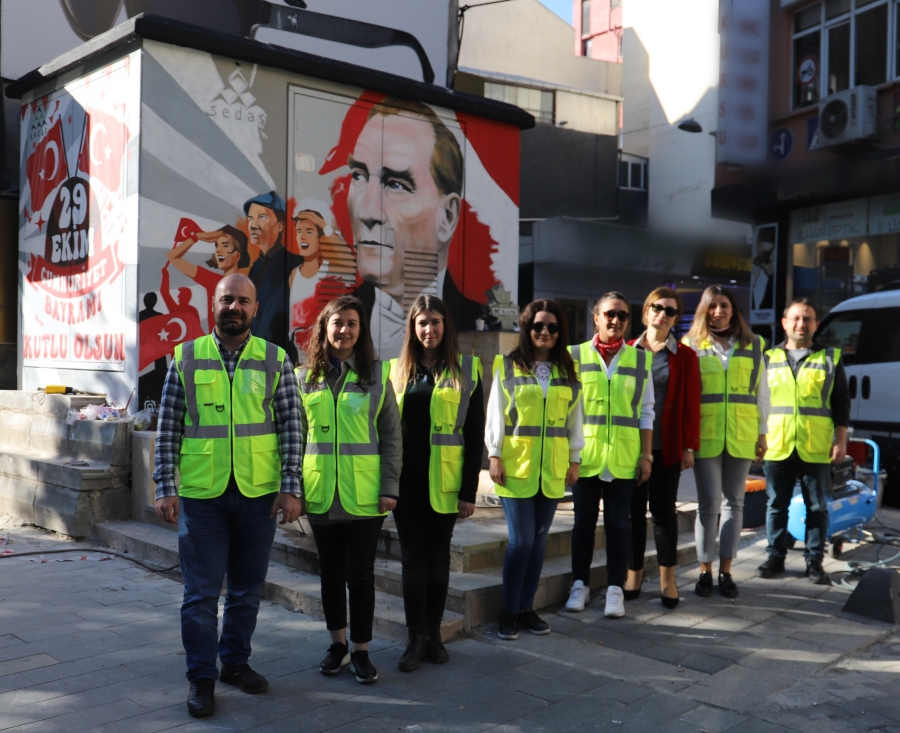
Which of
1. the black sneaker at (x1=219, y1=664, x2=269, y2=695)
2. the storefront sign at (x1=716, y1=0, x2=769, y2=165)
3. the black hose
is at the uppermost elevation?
the storefront sign at (x1=716, y1=0, x2=769, y2=165)

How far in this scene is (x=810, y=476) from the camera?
6.52 metres

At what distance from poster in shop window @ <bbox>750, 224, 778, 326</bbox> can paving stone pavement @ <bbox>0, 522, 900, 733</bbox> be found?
12.9 metres

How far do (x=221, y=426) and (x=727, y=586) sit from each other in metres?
3.68

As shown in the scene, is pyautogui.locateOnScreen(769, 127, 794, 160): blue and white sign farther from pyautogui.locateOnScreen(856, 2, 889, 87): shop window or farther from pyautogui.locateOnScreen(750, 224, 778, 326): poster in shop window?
pyautogui.locateOnScreen(856, 2, 889, 87): shop window

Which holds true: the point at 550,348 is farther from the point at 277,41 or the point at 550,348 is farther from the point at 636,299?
the point at 636,299

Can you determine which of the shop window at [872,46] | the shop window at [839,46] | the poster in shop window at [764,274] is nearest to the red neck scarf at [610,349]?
the shop window at [839,46]

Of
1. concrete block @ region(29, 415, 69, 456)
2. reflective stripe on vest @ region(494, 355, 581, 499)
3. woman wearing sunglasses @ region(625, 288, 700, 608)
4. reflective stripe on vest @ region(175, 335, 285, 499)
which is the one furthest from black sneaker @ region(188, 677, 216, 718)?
concrete block @ region(29, 415, 69, 456)

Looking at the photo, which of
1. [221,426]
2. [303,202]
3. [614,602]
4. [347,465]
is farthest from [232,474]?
[303,202]

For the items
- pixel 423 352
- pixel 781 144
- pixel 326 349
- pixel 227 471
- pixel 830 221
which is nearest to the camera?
pixel 227 471

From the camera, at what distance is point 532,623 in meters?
5.22

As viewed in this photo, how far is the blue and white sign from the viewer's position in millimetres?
17156

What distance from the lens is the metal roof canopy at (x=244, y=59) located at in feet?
25.6

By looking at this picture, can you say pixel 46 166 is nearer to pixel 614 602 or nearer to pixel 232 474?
pixel 232 474

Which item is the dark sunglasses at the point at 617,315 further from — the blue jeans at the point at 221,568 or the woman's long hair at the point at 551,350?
the blue jeans at the point at 221,568
